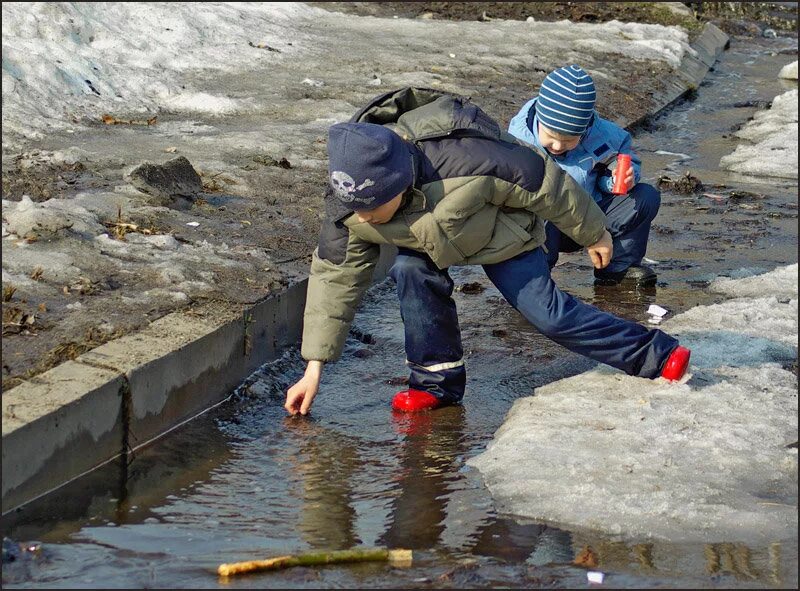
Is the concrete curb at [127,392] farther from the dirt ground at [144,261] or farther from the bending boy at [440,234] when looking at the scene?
the bending boy at [440,234]

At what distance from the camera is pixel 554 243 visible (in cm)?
609

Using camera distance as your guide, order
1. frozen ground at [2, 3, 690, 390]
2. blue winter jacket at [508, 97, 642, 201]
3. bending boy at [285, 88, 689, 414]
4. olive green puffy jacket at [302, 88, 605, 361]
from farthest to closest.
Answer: blue winter jacket at [508, 97, 642, 201], frozen ground at [2, 3, 690, 390], olive green puffy jacket at [302, 88, 605, 361], bending boy at [285, 88, 689, 414]

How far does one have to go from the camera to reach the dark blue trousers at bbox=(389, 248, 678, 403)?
4762 millimetres

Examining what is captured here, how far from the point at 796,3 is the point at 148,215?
742 inches

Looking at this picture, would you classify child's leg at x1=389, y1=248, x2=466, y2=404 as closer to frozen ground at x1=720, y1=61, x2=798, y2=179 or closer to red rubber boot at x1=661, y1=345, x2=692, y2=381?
red rubber boot at x1=661, y1=345, x2=692, y2=381

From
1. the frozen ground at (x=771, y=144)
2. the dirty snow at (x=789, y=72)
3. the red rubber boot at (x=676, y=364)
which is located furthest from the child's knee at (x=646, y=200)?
the dirty snow at (x=789, y=72)

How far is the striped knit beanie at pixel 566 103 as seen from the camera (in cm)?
537

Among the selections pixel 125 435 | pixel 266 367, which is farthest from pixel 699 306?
pixel 125 435

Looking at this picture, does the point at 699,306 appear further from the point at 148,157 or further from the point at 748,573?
the point at 148,157

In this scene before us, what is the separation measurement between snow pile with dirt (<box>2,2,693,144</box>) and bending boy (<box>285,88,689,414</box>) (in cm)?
368

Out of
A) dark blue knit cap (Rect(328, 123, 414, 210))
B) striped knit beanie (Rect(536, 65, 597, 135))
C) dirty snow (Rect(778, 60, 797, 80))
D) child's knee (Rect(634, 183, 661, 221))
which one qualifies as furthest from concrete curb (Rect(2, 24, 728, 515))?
dirty snow (Rect(778, 60, 797, 80))

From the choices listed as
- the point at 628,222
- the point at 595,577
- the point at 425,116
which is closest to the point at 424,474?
the point at 595,577

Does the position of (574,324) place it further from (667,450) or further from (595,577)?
(595,577)

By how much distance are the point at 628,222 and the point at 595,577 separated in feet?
10.8
